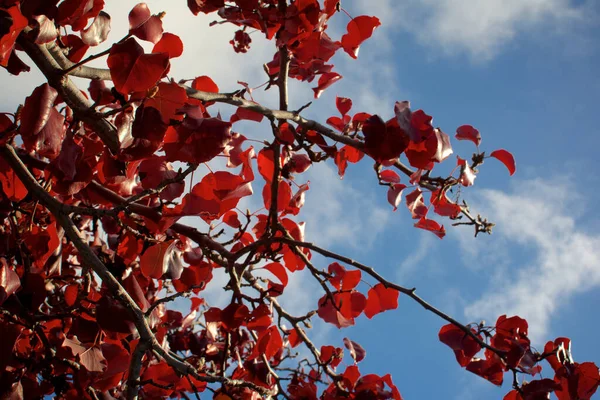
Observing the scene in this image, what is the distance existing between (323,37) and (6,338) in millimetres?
1486

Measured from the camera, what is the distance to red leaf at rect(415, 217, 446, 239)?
2123 millimetres

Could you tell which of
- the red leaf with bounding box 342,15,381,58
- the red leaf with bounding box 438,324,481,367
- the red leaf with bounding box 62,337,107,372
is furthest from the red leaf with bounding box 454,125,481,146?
the red leaf with bounding box 62,337,107,372

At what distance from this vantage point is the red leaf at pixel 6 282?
1.37 m

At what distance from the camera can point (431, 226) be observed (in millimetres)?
2139

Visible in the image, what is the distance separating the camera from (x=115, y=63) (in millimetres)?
1243

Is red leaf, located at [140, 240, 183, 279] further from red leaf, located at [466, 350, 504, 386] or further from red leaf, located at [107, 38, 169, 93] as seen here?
red leaf, located at [466, 350, 504, 386]

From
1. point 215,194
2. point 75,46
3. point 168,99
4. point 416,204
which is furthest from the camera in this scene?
point 416,204

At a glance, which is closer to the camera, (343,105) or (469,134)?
(469,134)

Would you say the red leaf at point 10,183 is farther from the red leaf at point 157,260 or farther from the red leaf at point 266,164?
the red leaf at point 266,164

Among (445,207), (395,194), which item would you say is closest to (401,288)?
(395,194)

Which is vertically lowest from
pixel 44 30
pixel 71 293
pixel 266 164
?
pixel 71 293

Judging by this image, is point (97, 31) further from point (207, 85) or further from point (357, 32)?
point (357, 32)

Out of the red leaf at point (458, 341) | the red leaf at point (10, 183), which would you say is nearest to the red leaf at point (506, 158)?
the red leaf at point (458, 341)

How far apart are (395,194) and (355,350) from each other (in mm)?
630
